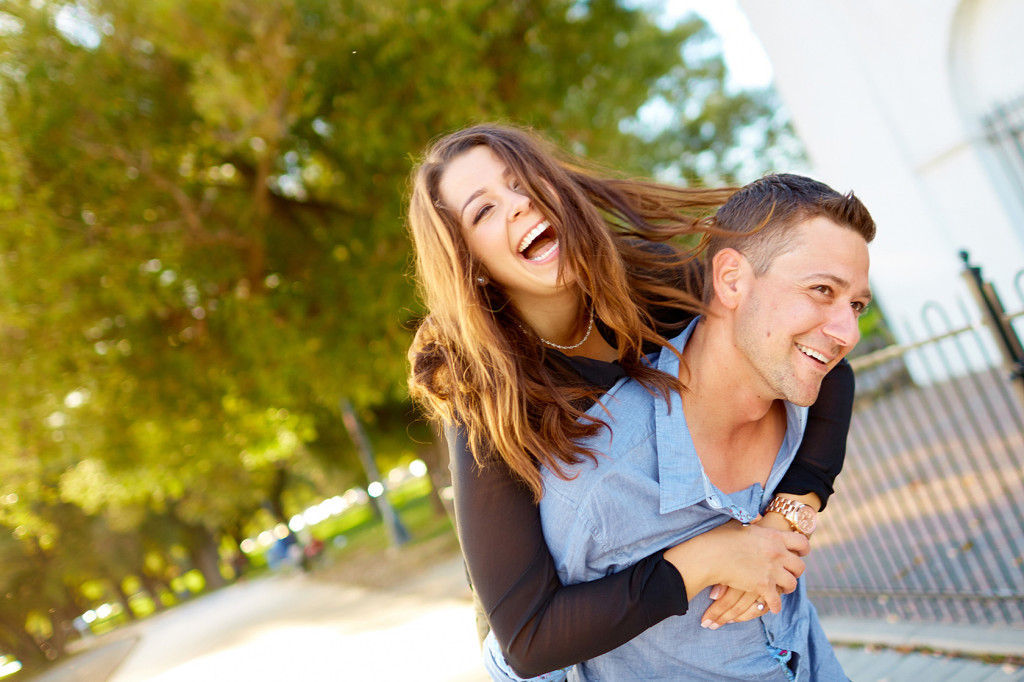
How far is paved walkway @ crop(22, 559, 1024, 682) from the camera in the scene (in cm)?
427

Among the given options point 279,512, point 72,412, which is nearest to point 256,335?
point 72,412

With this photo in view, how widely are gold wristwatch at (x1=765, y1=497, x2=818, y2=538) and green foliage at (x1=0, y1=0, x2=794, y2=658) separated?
529 centimetres

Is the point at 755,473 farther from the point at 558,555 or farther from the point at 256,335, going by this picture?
the point at 256,335

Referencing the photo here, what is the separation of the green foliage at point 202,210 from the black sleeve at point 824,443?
5.32 metres

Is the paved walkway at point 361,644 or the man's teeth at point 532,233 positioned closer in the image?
the man's teeth at point 532,233

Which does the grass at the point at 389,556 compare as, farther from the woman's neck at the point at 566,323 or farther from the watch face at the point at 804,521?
the watch face at the point at 804,521

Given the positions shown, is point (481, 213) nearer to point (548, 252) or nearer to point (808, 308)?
point (548, 252)

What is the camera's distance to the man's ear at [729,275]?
1.85 metres

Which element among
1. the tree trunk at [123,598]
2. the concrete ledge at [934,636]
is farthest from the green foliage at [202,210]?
the concrete ledge at [934,636]

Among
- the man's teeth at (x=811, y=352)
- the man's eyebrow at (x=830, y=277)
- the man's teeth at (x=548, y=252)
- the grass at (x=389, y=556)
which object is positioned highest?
the man's teeth at (x=548, y=252)

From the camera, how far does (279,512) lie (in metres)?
25.6

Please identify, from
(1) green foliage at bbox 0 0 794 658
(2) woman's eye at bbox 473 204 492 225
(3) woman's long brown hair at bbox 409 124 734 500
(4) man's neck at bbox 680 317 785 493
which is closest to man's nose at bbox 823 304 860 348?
(4) man's neck at bbox 680 317 785 493

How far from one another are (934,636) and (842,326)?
3593mm

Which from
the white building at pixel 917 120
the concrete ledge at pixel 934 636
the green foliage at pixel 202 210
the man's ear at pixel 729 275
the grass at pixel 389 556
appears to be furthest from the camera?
the grass at pixel 389 556
